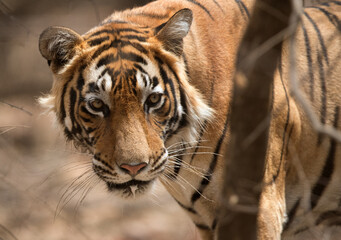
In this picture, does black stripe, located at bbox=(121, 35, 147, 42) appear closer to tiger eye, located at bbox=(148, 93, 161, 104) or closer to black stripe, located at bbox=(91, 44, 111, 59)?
black stripe, located at bbox=(91, 44, 111, 59)

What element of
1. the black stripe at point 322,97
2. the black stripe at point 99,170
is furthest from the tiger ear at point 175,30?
the black stripe at point 322,97

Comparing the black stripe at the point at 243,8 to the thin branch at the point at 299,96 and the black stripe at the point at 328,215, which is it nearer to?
the black stripe at the point at 328,215

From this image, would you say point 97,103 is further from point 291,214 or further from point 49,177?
point 49,177

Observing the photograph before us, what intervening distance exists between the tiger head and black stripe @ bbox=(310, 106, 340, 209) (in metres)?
0.65

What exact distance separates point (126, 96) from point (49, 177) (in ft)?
5.82

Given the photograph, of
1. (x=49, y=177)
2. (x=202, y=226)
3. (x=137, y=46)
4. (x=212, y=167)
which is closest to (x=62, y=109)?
(x=137, y=46)

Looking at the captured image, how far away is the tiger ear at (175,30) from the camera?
6.52 feet

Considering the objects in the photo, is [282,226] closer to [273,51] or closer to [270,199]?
[270,199]

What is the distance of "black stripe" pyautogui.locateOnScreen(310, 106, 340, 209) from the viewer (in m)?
2.36

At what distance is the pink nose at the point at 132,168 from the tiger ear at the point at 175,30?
1.62 ft

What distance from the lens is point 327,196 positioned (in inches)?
96.0

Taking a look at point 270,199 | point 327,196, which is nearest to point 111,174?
point 270,199

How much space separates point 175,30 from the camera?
6.65 ft

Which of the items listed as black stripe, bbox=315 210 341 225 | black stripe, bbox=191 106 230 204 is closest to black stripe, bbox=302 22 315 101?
black stripe, bbox=191 106 230 204
